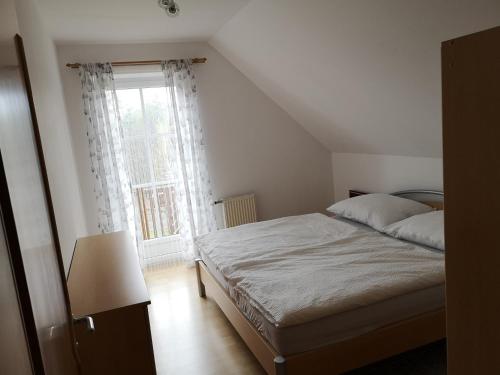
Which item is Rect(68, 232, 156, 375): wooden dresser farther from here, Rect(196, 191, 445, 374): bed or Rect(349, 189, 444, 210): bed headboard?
Rect(349, 189, 444, 210): bed headboard

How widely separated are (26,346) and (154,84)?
3.97m

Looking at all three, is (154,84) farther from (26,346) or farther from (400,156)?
(26,346)

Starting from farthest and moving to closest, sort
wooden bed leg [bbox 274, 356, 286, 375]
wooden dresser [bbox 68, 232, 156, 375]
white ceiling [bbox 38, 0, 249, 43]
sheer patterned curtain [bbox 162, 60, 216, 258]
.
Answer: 1. sheer patterned curtain [bbox 162, 60, 216, 258]
2. white ceiling [bbox 38, 0, 249, 43]
3. wooden bed leg [bbox 274, 356, 286, 375]
4. wooden dresser [bbox 68, 232, 156, 375]

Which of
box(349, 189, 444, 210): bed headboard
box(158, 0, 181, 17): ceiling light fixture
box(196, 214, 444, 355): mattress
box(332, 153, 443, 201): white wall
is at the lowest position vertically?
box(196, 214, 444, 355): mattress

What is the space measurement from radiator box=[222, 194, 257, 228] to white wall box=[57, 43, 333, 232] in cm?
12

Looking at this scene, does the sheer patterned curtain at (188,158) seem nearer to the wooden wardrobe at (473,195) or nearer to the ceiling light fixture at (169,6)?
the ceiling light fixture at (169,6)

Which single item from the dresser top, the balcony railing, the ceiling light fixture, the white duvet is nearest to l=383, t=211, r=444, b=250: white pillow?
the white duvet

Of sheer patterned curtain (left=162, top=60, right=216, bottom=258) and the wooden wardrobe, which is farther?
sheer patterned curtain (left=162, top=60, right=216, bottom=258)

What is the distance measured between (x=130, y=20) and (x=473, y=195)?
10.9 feet

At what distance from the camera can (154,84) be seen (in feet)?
14.1

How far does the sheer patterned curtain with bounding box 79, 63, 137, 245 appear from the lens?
391 cm

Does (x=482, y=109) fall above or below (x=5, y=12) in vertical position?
below

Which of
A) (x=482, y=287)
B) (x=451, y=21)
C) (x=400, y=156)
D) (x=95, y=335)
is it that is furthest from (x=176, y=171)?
(x=482, y=287)

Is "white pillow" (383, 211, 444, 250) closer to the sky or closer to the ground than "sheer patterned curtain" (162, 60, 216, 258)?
closer to the ground
